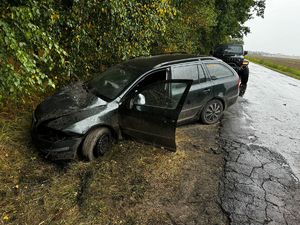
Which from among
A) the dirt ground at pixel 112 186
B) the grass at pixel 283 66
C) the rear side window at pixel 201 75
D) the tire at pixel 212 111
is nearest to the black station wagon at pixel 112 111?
the dirt ground at pixel 112 186

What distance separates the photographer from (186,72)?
607 centimetres

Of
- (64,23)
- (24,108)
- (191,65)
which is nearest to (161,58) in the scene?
(191,65)

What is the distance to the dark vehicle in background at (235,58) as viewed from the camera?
13008 millimetres

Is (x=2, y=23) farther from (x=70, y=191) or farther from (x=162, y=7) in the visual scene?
(x=162, y=7)

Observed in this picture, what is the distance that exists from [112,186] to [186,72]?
3.21 meters

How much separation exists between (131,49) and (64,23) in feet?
5.40

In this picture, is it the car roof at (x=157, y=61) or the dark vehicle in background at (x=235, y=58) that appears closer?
the car roof at (x=157, y=61)

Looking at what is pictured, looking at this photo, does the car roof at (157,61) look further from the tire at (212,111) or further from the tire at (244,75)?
the tire at (244,75)

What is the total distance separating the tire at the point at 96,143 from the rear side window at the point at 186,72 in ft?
6.76

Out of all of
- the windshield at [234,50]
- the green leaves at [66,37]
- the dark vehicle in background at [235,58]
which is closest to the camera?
the green leaves at [66,37]

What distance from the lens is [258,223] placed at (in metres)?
3.48

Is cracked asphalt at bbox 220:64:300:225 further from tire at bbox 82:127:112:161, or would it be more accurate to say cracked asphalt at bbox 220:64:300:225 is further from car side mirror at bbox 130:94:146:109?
tire at bbox 82:127:112:161

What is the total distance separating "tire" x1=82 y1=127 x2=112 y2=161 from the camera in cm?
443

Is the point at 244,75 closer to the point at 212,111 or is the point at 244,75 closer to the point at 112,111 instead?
the point at 212,111
